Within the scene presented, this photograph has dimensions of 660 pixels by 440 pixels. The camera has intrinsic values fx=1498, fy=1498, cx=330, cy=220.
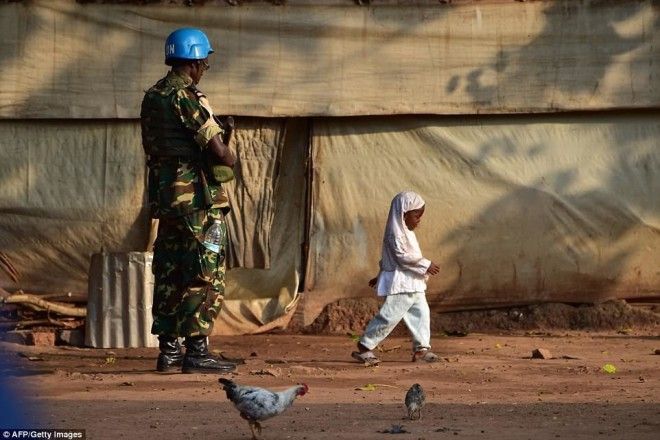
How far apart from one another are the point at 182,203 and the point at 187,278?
45 centimetres

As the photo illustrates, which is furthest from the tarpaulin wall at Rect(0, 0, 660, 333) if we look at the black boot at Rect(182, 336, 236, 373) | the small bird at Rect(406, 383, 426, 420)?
the small bird at Rect(406, 383, 426, 420)

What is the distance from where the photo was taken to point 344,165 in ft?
37.9

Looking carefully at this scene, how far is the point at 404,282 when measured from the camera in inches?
390

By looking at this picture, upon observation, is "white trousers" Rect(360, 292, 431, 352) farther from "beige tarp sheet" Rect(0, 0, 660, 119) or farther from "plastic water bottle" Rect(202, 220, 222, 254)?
"beige tarp sheet" Rect(0, 0, 660, 119)

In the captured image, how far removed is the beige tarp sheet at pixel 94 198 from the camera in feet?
37.7

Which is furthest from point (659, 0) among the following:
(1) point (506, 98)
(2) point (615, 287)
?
(2) point (615, 287)

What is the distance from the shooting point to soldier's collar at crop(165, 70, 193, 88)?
885cm

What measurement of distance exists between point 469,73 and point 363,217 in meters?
1.37

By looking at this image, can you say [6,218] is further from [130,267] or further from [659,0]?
[659,0]

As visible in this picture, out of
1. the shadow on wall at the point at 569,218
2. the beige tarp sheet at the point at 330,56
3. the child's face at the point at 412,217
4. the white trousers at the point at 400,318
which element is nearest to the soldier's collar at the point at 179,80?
the child's face at the point at 412,217

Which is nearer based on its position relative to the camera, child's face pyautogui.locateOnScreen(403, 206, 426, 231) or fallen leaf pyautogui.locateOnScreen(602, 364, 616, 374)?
fallen leaf pyautogui.locateOnScreen(602, 364, 616, 374)

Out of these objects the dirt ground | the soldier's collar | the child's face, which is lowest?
the dirt ground

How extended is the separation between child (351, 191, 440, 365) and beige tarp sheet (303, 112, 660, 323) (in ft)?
5.28

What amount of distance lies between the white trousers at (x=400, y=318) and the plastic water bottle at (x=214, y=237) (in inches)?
55.9
